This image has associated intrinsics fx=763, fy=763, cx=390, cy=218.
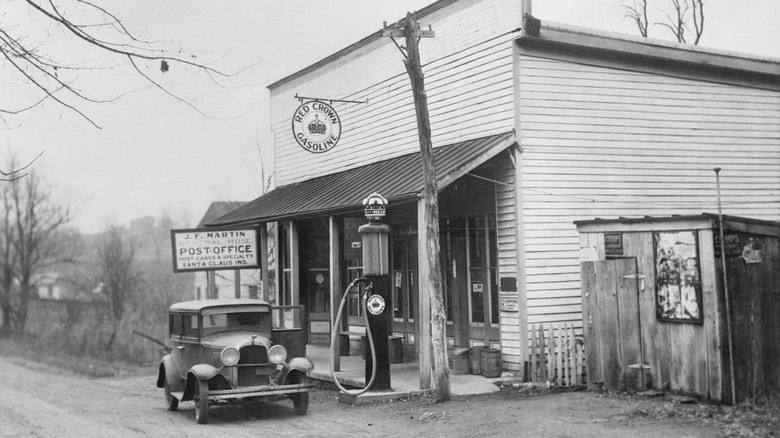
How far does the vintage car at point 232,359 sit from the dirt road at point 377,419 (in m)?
0.43

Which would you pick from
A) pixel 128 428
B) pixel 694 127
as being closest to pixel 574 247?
pixel 694 127

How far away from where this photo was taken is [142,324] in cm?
4616

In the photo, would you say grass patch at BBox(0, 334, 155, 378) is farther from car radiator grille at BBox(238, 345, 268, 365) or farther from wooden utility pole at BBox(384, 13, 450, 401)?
wooden utility pole at BBox(384, 13, 450, 401)

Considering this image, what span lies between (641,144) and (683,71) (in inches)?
75.6

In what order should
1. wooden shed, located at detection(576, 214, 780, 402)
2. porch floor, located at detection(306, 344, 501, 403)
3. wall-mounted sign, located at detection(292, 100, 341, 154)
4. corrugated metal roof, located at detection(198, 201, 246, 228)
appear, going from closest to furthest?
wooden shed, located at detection(576, 214, 780, 402), porch floor, located at detection(306, 344, 501, 403), wall-mounted sign, located at detection(292, 100, 341, 154), corrugated metal roof, located at detection(198, 201, 246, 228)

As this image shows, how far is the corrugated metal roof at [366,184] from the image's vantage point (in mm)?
12742

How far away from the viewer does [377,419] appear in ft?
36.2

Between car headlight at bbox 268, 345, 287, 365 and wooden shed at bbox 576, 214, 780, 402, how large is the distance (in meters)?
4.81

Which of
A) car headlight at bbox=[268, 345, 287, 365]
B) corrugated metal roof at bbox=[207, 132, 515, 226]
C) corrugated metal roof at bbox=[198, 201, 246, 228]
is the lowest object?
car headlight at bbox=[268, 345, 287, 365]

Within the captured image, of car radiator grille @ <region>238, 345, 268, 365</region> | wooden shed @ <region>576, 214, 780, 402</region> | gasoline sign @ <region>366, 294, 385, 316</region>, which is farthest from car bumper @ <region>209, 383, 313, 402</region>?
wooden shed @ <region>576, 214, 780, 402</region>

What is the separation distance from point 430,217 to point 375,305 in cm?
170

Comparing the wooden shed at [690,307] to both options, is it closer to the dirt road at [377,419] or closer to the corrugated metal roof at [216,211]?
the dirt road at [377,419]

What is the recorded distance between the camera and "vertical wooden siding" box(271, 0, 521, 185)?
1379 centimetres

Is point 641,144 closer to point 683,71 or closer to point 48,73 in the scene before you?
point 683,71
